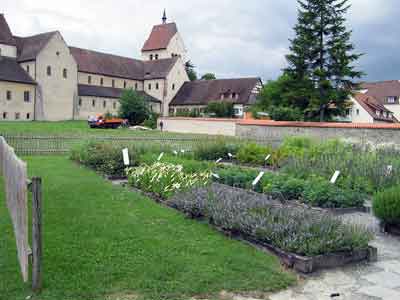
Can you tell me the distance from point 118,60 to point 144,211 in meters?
57.6

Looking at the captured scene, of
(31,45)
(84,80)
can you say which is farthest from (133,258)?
(84,80)

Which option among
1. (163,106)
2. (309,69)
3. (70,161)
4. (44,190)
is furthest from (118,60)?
(44,190)

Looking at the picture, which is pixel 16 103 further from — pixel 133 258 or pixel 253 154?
pixel 133 258

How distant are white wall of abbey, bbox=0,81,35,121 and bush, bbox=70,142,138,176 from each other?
3354 cm

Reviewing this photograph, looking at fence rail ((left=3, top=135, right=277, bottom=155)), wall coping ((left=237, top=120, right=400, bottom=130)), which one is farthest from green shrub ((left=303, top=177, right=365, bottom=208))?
wall coping ((left=237, top=120, right=400, bottom=130))

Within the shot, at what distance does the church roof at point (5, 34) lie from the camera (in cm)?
4657

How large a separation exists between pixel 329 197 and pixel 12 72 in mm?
44728

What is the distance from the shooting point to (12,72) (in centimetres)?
4497

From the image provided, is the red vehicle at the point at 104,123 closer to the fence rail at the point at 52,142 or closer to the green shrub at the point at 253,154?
the fence rail at the point at 52,142

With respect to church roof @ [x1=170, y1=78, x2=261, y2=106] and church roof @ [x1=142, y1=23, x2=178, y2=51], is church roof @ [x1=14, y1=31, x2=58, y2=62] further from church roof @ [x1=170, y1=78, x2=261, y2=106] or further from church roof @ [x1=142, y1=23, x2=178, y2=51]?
church roof @ [x1=142, y1=23, x2=178, y2=51]

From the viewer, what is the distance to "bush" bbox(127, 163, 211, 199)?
8.58 metres

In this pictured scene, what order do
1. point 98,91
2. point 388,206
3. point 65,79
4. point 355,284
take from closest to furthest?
point 355,284 < point 388,206 < point 65,79 < point 98,91

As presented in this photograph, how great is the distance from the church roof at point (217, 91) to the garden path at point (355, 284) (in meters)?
50.7

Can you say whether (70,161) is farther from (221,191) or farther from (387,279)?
(387,279)
